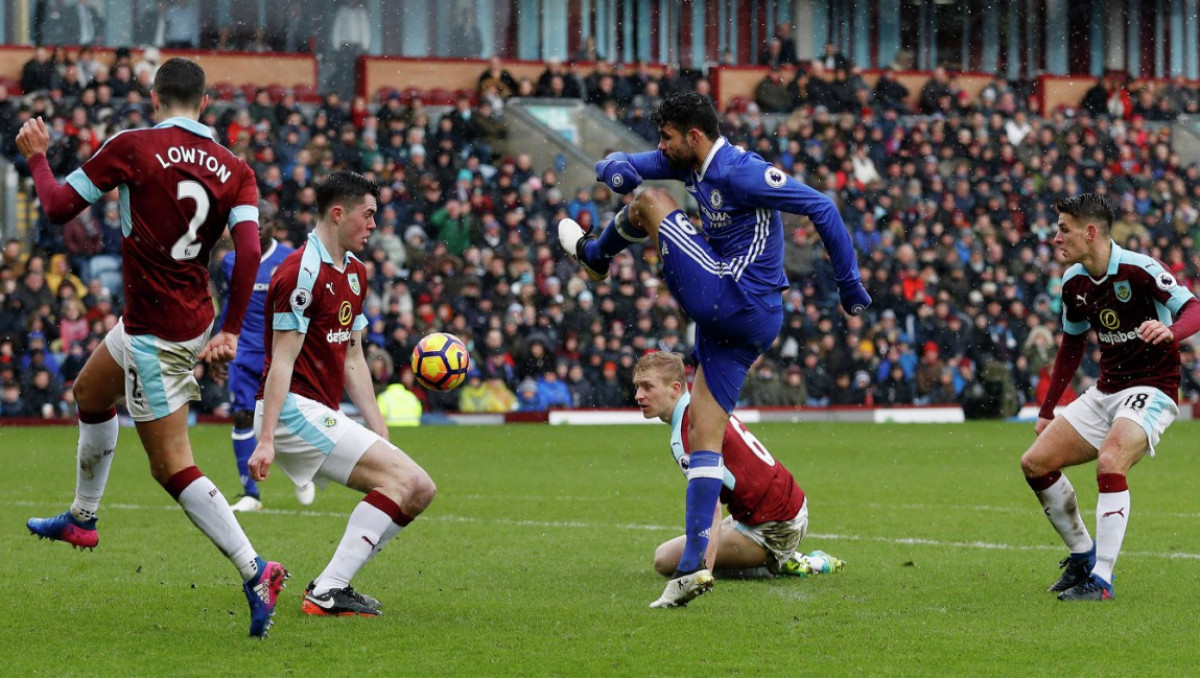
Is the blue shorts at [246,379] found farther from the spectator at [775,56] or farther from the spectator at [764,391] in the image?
the spectator at [775,56]

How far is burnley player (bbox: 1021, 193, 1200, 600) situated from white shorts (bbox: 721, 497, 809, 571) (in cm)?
129

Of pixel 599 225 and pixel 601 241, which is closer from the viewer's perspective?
pixel 601 241

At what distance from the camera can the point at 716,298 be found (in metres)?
7.50

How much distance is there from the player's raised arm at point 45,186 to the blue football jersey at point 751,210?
8.57 feet

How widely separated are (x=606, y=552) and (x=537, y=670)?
12.8 ft

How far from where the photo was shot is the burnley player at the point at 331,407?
728cm

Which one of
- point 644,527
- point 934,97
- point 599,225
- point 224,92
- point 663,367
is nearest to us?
point 663,367

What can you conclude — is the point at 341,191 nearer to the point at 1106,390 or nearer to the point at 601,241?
the point at 601,241

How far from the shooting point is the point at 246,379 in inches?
485

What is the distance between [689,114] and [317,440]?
2.29 metres

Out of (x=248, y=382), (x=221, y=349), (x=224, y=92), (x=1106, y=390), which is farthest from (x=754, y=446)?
(x=224, y=92)

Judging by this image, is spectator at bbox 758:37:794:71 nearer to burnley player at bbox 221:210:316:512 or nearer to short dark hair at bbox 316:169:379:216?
burnley player at bbox 221:210:316:512

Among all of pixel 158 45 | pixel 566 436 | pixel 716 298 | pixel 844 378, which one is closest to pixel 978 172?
pixel 844 378

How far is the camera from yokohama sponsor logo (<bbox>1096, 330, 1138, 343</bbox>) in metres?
8.17
